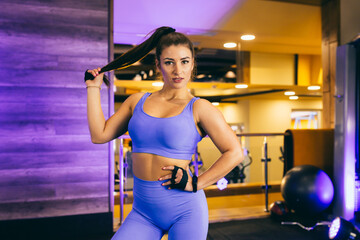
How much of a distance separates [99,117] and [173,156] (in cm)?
35

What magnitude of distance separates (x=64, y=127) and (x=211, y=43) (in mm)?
3518

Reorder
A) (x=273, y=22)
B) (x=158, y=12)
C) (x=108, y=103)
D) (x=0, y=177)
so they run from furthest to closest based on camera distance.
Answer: (x=273, y=22) < (x=158, y=12) < (x=108, y=103) < (x=0, y=177)

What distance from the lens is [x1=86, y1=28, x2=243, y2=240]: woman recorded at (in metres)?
1.09

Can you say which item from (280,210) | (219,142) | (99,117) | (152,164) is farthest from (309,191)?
(99,117)

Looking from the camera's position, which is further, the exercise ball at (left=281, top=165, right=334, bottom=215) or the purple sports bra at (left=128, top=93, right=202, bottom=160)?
the exercise ball at (left=281, top=165, right=334, bottom=215)

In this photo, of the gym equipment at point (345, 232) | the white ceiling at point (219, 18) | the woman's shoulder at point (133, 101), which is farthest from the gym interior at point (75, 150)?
the woman's shoulder at point (133, 101)

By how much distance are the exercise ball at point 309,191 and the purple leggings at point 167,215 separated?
2445 millimetres

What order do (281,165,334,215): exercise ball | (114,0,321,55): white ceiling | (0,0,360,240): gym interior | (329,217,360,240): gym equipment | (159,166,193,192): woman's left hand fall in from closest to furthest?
1. (159,166,193,192): woman's left hand
2. (329,217,360,240): gym equipment
3. (0,0,360,240): gym interior
4. (281,165,334,215): exercise ball
5. (114,0,321,55): white ceiling

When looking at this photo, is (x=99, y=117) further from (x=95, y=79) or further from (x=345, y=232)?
(x=345, y=232)

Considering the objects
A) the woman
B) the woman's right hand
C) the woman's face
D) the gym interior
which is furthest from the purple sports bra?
the gym interior

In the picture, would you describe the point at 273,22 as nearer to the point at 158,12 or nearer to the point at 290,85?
the point at 158,12

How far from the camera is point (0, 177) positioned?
3051mm

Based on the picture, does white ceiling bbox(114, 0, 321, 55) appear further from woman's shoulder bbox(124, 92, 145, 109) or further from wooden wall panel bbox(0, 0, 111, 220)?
woman's shoulder bbox(124, 92, 145, 109)

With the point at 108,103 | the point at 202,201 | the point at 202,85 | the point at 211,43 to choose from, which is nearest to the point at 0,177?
the point at 108,103
